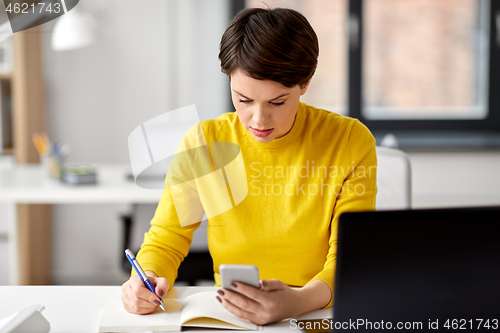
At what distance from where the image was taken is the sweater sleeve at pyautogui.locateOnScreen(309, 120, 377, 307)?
3.08ft

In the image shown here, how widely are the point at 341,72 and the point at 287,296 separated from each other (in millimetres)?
1980

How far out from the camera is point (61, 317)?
749mm

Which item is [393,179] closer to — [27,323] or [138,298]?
[138,298]

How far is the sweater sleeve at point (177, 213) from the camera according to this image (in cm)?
94

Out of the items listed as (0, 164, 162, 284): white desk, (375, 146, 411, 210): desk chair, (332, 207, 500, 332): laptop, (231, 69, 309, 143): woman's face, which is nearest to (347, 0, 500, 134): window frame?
(0, 164, 162, 284): white desk

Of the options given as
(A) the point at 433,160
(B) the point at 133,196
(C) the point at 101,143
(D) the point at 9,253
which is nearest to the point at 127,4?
(C) the point at 101,143

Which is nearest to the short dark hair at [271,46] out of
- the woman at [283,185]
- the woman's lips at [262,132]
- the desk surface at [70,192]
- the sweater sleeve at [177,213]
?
the woman at [283,185]

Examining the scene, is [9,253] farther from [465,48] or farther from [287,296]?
[465,48]

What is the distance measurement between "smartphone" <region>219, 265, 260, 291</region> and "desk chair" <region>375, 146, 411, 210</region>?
538 millimetres

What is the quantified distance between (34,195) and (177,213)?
2.98 ft

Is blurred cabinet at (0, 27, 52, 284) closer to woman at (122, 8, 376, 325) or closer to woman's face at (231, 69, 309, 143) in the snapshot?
woman at (122, 8, 376, 325)

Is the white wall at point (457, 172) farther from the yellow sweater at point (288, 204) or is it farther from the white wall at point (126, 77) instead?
the yellow sweater at point (288, 204)

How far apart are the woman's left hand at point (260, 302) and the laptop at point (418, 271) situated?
20 cm

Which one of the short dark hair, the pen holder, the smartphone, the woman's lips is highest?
the short dark hair
